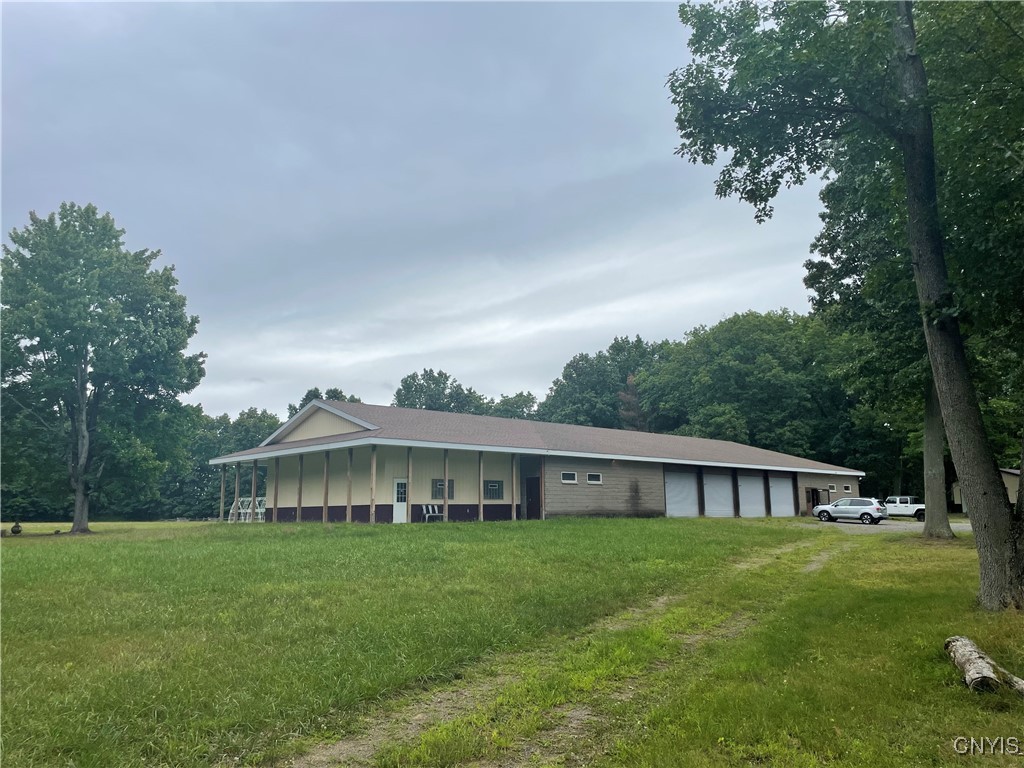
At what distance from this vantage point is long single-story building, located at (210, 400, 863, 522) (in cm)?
2386

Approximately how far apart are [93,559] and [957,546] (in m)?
20.4

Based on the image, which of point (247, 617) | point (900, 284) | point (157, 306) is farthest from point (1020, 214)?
point (157, 306)

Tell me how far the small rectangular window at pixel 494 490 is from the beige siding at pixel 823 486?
62.8ft

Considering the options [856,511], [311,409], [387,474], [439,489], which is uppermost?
[311,409]

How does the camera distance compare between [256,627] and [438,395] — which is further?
[438,395]

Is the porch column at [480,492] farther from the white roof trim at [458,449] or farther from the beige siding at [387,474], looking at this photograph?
the beige siding at [387,474]

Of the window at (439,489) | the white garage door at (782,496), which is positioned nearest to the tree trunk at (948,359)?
the window at (439,489)

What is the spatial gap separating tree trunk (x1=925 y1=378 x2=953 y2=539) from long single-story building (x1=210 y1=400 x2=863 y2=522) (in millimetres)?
11142

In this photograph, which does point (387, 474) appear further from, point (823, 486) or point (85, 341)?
point (823, 486)

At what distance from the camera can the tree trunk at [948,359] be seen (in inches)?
312

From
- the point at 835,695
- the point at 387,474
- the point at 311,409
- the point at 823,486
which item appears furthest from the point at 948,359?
the point at 823,486

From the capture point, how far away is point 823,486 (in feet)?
126

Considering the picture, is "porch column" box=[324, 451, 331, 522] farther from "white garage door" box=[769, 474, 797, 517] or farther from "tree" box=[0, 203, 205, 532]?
"white garage door" box=[769, 474, 797, 517]

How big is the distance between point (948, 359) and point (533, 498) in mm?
20088
